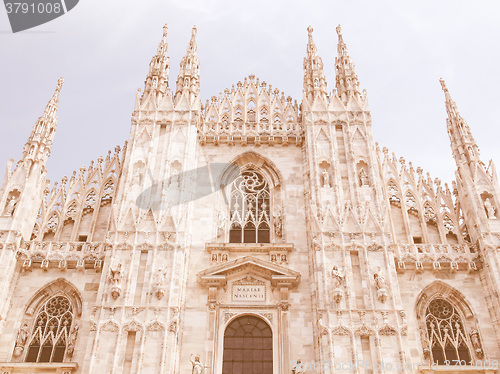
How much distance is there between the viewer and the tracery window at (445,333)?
16.2 m

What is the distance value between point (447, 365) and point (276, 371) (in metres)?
4.95

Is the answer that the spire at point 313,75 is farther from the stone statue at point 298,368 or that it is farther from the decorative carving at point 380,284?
the stone statue at point 298,368

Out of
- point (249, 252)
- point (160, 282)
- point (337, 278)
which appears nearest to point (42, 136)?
point (160, 282)

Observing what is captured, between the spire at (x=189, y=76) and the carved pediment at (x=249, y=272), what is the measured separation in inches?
293

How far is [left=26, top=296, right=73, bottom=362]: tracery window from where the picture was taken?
16.3 m

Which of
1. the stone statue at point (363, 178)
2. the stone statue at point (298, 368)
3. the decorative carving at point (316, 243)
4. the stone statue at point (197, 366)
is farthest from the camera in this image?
the stone statue at point (363, 178)

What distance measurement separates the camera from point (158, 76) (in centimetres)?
2252

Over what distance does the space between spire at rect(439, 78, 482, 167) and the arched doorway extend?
367 inches

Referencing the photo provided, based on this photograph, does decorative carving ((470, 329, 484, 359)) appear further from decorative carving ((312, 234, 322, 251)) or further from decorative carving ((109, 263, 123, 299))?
decorative carving ((109, 263, 123, 299))

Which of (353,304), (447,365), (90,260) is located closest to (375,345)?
(353,304)

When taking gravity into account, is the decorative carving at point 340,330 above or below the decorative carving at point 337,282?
below

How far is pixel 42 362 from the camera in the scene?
52.3ft

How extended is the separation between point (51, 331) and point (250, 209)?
7.72 metres

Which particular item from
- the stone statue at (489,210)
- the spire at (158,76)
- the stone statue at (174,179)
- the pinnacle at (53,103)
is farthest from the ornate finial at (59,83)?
the stone statue at (489,210)
